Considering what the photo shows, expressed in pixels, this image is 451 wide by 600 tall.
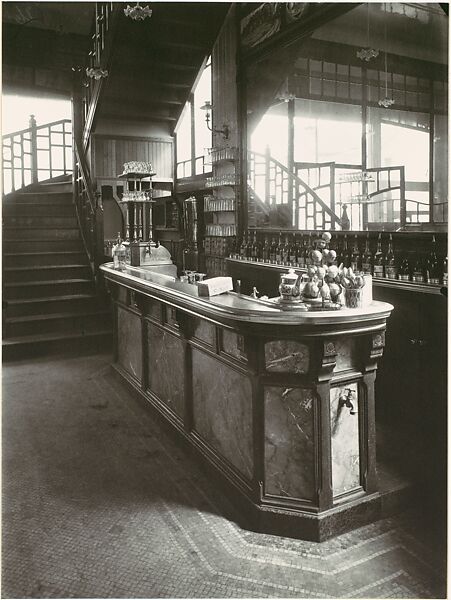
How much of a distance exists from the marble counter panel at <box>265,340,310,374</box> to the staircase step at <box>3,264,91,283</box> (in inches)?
223

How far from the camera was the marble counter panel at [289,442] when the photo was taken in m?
2.80

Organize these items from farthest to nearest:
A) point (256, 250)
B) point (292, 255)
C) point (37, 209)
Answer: point (37, 209)
point (256, 250)
point (292, 255)

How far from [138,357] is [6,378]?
72.0 inches

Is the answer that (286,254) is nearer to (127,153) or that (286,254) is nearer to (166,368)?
(166,368)

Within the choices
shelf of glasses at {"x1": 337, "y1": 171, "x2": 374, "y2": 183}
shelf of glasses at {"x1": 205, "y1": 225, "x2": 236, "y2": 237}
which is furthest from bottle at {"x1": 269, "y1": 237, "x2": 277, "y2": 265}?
shelf of glasses at {"x1": 337, "y1": 171, "x2": 374, "y2": 183}

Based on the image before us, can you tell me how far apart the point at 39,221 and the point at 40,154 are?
9.85ft

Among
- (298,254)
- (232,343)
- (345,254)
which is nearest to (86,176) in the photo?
(298,254)

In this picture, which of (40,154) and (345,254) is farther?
(40,154)

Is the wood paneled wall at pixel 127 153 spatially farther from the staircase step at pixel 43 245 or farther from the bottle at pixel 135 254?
the bottle at pixel 135 254

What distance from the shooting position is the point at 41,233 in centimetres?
866

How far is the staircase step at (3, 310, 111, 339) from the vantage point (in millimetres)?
6938

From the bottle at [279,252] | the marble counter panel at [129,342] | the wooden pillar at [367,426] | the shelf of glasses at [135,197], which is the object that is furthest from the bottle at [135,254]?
the wooden pillar at [367,426]

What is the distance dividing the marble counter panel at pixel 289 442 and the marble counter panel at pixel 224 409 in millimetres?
148

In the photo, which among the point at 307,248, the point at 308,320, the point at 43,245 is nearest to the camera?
the point at 308,320
